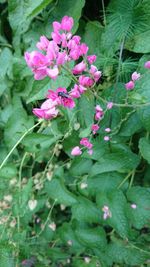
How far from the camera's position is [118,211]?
3.82 feet

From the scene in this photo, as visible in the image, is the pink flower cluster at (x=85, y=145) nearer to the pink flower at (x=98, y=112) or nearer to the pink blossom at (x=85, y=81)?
the pink flower at (x=98, y=112)

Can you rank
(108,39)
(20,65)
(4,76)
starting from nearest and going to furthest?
(108,39)
(20,65)
(4,76)

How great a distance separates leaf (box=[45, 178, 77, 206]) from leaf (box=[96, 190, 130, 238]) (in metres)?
0.15

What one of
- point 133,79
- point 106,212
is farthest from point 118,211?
point 133,79

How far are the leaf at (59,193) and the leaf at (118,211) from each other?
151mm

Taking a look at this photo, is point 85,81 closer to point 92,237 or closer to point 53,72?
point 53,72

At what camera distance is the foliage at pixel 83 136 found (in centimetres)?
102

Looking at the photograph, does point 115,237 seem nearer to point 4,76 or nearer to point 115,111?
point 115,111

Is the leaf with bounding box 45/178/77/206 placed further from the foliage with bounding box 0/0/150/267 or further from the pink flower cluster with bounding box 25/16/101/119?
the pink flower cluster with bounding box 25/16/101/119

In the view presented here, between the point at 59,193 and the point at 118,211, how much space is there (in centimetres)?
25

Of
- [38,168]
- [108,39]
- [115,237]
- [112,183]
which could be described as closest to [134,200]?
[112,183]

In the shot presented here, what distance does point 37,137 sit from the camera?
1146 mm

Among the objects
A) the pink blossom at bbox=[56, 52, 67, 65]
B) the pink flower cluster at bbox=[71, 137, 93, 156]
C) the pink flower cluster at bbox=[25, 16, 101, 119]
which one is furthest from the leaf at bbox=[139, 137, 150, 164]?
the pink blossom at bbox=[56, 52, 67, 65]

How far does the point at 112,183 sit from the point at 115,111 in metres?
0.25
